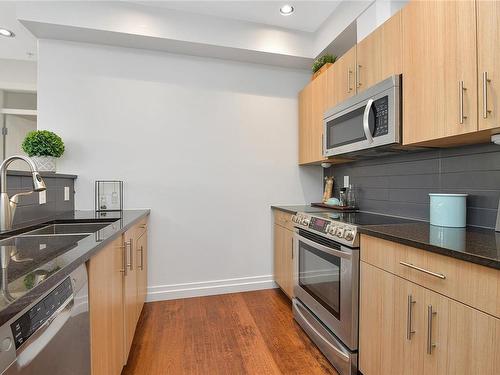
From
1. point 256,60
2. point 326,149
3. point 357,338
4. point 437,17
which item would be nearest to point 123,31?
point 256,60

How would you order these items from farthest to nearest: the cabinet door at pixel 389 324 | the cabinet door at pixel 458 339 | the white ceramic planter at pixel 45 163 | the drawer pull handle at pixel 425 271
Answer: the white ceramic planter at pixel 45 163 → the cabinet door at pixel 389 324 → the drawer pull handle at pixel 425 271 → the cabinet door at pixel 458 339

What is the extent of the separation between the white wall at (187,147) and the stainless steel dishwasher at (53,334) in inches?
68.7

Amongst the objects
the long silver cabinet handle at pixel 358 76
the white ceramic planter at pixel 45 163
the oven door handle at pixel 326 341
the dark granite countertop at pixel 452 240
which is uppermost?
the long silver cabinet handle at pixel 358 76

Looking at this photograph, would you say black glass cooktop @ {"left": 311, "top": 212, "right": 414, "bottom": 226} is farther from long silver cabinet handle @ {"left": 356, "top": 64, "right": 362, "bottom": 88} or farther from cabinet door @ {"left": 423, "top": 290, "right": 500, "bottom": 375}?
long silver cabinet handle @ {"left": 356, "top": 64, "right": 362, "bottom": 88}

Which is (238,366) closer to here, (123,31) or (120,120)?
(120,120)

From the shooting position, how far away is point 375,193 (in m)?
2.25

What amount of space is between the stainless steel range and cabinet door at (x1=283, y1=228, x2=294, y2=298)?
0.21 meters

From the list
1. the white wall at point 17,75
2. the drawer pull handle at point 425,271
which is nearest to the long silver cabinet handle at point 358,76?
the drawer pull handle at point 425,271

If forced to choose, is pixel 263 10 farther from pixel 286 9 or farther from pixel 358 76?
pixel 358 76

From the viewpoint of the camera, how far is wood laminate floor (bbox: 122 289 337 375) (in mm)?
1670

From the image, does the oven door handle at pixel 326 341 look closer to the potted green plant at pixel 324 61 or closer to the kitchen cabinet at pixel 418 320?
the kitchen cabinet at pixel 418 320

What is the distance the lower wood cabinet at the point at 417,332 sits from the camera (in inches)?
34.8

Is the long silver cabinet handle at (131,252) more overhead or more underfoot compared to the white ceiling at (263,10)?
more underfoot

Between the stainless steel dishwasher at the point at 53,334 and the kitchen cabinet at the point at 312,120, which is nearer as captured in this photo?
the stainless steel dishwasher at the point at 53,334
